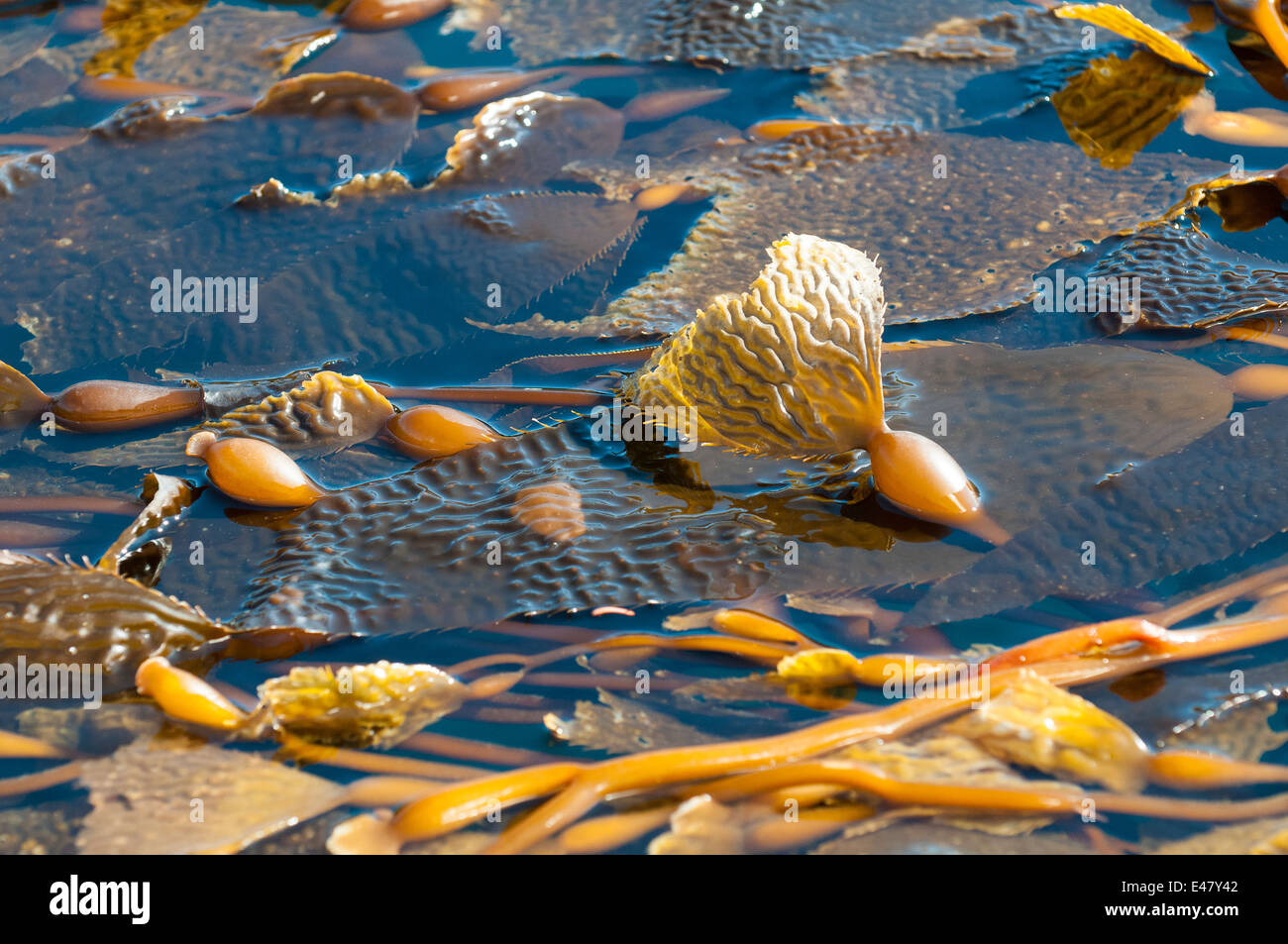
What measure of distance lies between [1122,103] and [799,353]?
1.08 m

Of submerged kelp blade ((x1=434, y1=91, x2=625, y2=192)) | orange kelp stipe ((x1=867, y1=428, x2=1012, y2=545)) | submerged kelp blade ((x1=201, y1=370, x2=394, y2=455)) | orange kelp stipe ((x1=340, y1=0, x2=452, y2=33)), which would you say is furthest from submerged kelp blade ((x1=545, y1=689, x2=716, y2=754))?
orange kelp stipe ((x1=340, y1=0, x2=452, y2=33))

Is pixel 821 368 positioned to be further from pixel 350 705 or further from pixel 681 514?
pixel 350 705

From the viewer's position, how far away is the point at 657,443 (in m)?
1.32

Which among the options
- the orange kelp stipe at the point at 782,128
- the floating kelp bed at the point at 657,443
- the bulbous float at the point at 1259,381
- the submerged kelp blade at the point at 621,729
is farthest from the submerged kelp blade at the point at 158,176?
the bulbous float at the point at 1259,381

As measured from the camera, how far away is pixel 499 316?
1516 millimetres

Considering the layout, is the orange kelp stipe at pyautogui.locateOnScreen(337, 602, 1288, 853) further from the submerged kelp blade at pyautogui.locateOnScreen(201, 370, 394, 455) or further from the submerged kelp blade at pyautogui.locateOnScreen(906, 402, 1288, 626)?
the submerged kelp blade at pyautogui.locateOnScreen(201, 370, 394, 455)

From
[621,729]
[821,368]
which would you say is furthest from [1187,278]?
[621,729]

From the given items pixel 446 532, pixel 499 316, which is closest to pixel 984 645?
pixel 446 532

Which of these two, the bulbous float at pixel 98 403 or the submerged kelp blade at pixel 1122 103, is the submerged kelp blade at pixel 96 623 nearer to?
the bulbous float at pixel 98 403

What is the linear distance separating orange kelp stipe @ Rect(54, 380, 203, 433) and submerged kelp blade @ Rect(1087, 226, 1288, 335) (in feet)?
4.00

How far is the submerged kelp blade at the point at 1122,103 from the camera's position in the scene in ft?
5.78

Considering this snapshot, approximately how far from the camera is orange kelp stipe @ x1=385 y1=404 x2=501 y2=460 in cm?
130
